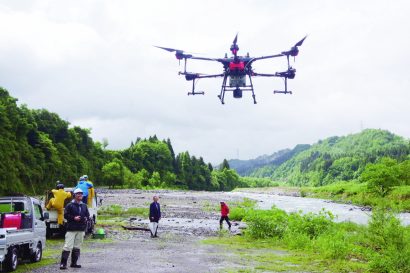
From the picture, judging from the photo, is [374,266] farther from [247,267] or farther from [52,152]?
[52,152]

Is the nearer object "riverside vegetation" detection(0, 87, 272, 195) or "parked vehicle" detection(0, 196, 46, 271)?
"parked vehicle" detection(0, 196, 46, 271)

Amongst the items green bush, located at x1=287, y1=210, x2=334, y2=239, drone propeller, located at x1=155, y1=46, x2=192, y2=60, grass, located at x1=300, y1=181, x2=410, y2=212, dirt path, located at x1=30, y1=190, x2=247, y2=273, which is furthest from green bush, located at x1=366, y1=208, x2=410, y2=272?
grass, located at x1=300, y1=181, x2=410, y2=212

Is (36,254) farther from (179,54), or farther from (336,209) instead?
(336,209)

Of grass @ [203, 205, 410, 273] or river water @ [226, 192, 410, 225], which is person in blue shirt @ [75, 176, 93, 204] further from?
river water @ [226, 192, 410, 225]

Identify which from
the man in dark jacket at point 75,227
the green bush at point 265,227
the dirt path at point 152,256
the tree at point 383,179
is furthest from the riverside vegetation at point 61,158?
the tree at point 383,179

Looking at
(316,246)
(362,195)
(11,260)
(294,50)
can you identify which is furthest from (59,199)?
(362,195)

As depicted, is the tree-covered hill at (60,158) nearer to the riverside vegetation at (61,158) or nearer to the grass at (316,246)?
the riverside vegetation at (61,158)

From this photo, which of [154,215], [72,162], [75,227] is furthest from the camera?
[72,162]

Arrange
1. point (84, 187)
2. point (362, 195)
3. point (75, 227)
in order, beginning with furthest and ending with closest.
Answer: point (362, 195), point (84, 187), point (75, 227)
